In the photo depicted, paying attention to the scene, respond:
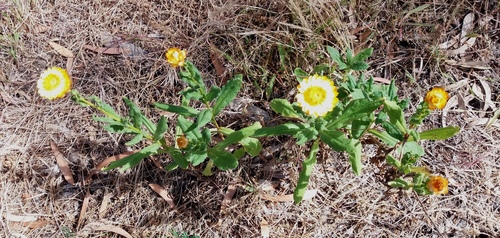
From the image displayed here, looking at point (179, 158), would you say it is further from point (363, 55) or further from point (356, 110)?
point (363, 55)

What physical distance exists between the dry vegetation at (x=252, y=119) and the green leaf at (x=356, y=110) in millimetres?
636

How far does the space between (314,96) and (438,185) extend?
0.71 m

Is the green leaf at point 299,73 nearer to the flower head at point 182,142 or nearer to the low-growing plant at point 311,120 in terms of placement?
the low-growing plant at point 311,120

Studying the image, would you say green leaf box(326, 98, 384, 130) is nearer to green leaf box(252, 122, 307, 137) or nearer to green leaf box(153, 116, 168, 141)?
green leaf box(252, 122, 307, 137)

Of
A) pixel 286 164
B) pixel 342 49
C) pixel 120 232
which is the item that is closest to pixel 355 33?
pixel 342 49

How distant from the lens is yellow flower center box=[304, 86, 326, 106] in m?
1.99

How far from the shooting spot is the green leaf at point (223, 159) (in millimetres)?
2215

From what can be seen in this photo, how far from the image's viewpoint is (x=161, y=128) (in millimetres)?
2123

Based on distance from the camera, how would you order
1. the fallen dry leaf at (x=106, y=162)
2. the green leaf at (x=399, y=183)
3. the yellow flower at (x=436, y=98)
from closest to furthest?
the yellow flower at (x=436, y=98)
the green leaf at (x=399, y=183)
the fallen dry leaf at (x=106, y=162)

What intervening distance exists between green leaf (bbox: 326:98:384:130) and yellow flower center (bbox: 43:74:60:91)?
4.28ft

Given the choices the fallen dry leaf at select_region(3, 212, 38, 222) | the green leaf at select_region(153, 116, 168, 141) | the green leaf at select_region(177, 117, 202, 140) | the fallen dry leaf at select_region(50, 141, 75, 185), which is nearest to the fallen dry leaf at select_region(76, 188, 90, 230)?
the fallen dry leaf at select_region(50, 141, 75, 185)

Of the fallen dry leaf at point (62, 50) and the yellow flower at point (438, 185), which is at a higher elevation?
the fallen dry leaf at point (62, 50)

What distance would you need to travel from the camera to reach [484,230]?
2.60 meters

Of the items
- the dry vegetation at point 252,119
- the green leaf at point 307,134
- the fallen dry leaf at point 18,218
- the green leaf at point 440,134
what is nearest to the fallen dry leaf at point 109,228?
the dry vegetation at point 252,119
